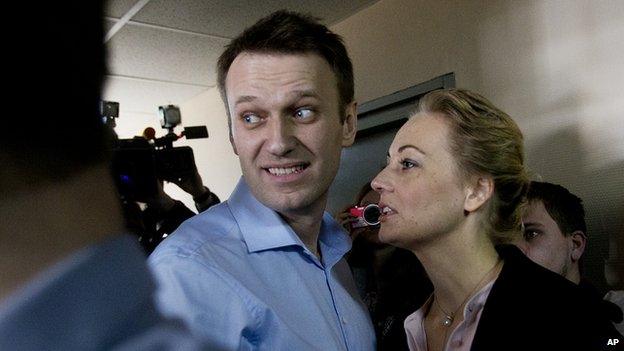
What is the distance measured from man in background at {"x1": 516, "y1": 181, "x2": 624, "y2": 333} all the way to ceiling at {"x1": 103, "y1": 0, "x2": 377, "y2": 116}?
3.54 feet

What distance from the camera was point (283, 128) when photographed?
1.06 meters

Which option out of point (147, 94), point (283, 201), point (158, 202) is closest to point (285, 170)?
point (283, 201)

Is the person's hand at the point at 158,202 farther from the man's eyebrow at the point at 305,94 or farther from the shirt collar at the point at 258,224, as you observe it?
the man's eyebrow at the point at 305,94

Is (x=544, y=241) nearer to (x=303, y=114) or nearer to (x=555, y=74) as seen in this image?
(x=555, y=74)

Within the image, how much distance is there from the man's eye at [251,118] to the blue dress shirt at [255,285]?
122 mm

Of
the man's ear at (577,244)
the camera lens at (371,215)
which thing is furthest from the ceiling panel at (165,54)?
the man's ear at (577,244)

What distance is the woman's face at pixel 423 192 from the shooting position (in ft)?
4.20

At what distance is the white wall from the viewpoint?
1.76 m

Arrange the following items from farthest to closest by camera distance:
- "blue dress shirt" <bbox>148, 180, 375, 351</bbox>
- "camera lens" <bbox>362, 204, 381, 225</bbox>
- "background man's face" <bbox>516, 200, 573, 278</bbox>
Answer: "camera lens" <bbox>362, 204, 381, 225</bbox>, "background man's face" <bbox>516, 200, 573, 278</bbox>, "blue dress shirt" <bbox>148, 180, 375, 351</bbox>

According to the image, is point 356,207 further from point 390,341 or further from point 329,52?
point 329,52

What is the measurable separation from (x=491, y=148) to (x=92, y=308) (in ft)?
3.87

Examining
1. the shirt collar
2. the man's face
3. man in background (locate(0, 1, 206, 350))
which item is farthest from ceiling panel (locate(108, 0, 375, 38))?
man in background (locate(0, 1, 206, 350))

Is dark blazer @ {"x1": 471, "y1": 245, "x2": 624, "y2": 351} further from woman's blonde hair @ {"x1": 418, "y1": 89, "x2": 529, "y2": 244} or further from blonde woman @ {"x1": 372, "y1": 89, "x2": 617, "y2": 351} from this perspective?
woman's blonde hair @ {"x1": 418, "y1": 89, "x2": 529, "y2": 244}

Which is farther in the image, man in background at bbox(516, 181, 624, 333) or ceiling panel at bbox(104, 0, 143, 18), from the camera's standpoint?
ceiling panel at bbox(104, 0, 143, 18)
